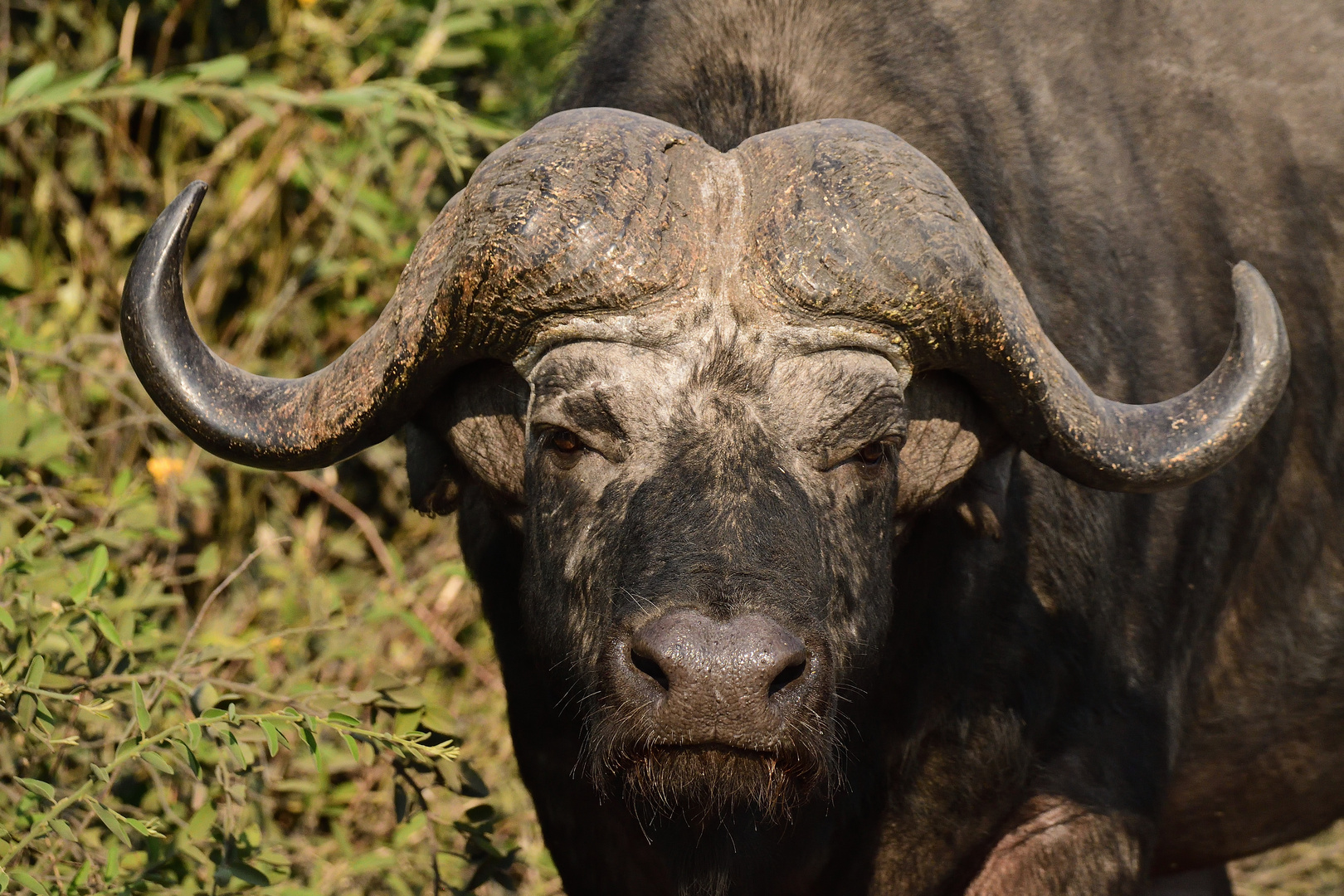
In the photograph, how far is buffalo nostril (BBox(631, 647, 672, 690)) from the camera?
2568 mm

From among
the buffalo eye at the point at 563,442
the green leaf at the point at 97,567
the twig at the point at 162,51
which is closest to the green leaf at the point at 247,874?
the green leaf at the point at 97,567

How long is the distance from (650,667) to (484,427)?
817 millimetres

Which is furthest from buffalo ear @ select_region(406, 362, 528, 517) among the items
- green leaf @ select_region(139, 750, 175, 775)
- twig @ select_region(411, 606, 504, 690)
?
twig @ select_region(411, 606, 504, 690)

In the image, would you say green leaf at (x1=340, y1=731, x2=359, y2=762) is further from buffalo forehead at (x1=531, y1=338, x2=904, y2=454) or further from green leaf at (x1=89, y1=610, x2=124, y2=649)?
buffalo forehead at (x1=531, y1=338, x2=904, y2=454)

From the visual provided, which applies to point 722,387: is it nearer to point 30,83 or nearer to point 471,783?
point 471,783

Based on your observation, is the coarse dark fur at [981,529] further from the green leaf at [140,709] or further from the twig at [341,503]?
the twig at [341,503]

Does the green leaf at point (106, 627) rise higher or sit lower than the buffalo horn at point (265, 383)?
lower

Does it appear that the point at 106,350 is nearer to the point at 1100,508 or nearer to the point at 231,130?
the point at 231,130

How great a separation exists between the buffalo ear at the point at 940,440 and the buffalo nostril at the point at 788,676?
2.11 feet

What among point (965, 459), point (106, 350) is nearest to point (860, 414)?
point (965, 459)

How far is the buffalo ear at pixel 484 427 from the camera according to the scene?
3186mm

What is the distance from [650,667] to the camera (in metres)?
2.61

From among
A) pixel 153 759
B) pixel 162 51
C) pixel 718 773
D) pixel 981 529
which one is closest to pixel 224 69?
pixel 162 51

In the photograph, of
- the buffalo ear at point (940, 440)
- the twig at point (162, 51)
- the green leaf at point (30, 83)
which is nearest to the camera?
the buffalo ear at point (940, 440)
